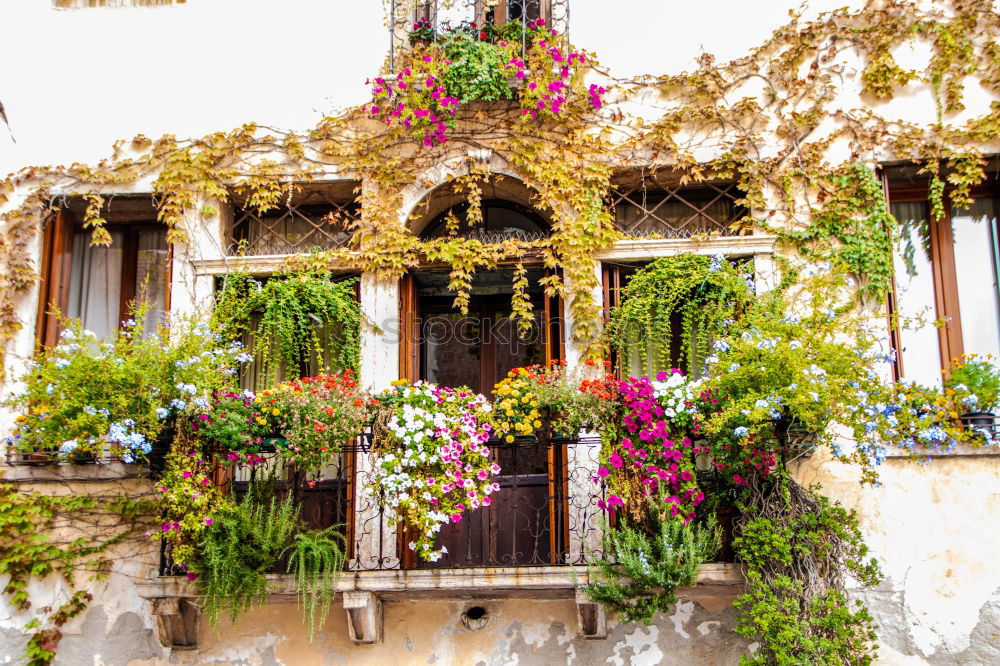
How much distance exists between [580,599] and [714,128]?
11.6 ft

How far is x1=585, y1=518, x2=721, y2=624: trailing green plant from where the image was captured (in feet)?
23.6

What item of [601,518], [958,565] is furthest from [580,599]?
[958,565]

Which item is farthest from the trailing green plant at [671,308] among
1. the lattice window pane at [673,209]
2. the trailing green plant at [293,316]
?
the trailing green plant at [293,316]

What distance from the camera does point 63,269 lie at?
30.0 ft

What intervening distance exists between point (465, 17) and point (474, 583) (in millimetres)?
4165

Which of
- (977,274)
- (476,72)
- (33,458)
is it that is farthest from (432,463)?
(977,274)

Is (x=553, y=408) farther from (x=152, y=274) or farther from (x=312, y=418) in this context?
(x=152, y=274)

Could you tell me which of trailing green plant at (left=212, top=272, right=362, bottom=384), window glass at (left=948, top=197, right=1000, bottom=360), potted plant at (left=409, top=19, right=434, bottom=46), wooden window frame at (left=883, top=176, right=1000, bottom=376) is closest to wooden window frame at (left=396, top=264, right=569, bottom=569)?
trailing green plant at (left=212, top=272, right=362, bottom=384)

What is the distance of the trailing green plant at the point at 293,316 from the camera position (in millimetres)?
8547

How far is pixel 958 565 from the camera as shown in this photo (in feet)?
24.9

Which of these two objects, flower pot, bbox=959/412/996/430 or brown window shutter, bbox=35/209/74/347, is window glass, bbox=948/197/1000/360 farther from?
brown window shutter, bbox=35/209/74/347

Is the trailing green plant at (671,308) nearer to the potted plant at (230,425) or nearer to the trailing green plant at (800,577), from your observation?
the trailing green plant at (800,577)

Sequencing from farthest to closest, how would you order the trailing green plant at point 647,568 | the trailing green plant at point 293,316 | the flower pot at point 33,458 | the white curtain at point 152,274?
the white curtain at point 152,274 → the trailing green plant at point 293,316 → the flower pot at point 33,458 → the trailing green plant at point 647,568

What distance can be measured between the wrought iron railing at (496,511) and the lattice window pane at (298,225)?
165 centimetres
